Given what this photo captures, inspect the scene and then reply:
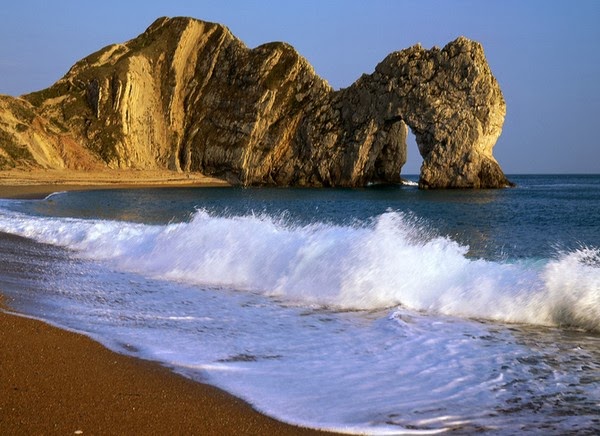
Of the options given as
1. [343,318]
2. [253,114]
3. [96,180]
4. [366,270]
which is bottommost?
[343,318]

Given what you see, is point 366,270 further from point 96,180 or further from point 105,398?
point 96,180

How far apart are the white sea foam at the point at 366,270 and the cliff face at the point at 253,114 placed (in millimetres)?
67984

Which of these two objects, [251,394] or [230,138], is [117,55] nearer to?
[230,138]

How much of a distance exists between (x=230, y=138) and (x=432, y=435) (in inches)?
3873

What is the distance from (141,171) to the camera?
307ft

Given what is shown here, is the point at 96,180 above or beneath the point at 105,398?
above

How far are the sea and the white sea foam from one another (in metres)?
0.04

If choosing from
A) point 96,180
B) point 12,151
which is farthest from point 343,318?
point 12,151

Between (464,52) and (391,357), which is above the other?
(464,52)

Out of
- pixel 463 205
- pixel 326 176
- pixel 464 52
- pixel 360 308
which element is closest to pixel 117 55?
pixel 326 176

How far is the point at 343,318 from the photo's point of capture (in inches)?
373

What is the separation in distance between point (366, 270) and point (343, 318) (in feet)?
7.85

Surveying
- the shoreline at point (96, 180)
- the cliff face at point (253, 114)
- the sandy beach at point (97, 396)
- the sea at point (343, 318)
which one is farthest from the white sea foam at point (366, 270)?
the cliff face at point (253, 114)

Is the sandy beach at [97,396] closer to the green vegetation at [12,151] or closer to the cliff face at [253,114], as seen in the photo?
the green vegetation at [12,151]
